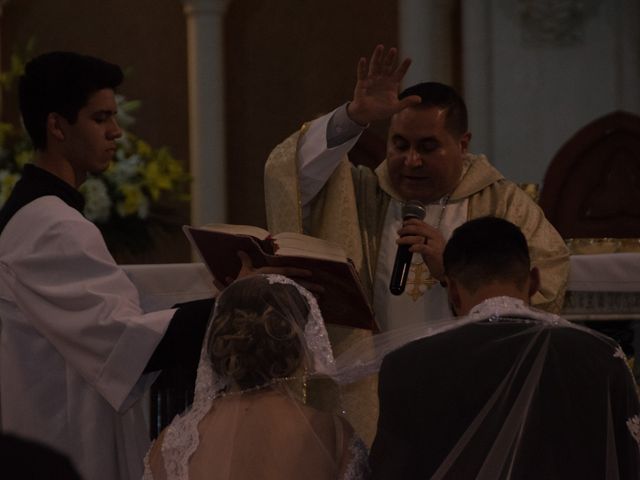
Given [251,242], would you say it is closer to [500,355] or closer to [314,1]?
[500,355]

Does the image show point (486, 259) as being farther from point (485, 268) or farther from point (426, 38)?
point (426, 38)

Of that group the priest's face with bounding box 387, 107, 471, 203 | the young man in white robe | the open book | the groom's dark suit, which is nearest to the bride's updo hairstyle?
the groom's dark suit

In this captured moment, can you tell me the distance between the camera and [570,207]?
7.89 metres

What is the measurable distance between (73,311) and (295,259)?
0.67 metres

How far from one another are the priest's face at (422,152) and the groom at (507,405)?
1595mm

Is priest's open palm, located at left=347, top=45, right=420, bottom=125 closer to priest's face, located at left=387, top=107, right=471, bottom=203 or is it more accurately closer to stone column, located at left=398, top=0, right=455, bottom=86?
priest's face, located at left=387, top=107, right=471, bottom=203

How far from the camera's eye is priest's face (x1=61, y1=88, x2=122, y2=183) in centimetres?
390

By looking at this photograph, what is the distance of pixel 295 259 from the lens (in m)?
3.61

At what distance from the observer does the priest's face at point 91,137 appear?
3.90 metres

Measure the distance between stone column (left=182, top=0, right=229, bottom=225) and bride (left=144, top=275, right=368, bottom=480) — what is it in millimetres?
6215

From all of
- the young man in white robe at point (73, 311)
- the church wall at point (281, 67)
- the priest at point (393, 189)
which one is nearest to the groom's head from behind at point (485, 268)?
the young man in white robe at point (73, 311)

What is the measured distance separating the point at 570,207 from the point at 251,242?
460 centimetres

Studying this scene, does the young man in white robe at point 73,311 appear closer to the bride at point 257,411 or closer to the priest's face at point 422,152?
the bride at point 257,411

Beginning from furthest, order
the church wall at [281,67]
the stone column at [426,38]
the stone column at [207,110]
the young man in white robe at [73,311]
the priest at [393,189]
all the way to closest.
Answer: the church wall at [281,67] → the stone column at [207,110] → the stone column at [426,38] → the priest at [393,189] → the young man in white robe at [73,311]
